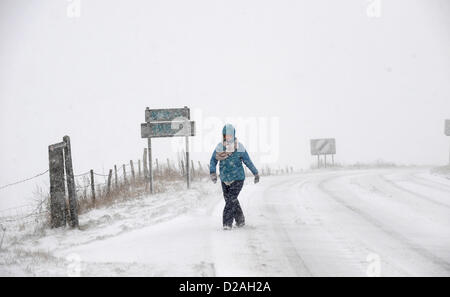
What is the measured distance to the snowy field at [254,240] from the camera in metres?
5.65

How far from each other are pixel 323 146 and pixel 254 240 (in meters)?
28.9

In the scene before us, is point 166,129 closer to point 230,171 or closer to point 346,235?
point 230,171

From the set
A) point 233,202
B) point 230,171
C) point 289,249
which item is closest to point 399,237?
point 289,249

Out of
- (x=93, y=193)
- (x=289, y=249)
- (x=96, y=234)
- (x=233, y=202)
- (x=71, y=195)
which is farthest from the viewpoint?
(x=93, y=193)

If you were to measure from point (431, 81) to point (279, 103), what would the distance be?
6250 cm

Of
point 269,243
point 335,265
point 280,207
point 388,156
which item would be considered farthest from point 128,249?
point 388,156

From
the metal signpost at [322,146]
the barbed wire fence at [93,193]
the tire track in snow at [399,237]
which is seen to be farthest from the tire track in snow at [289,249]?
the metal signpost at [322,146]

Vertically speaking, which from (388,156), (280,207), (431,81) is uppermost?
(431,81)

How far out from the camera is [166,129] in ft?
46.8

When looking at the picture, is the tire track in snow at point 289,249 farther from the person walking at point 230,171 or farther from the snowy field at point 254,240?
the person walking at point 230,171

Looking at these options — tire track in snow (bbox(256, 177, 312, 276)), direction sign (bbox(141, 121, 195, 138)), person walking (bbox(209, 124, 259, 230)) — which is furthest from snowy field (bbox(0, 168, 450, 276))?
direction sign (bbox(141, 121, 195, 138))

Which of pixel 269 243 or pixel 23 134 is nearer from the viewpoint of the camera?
pixel 269 243
